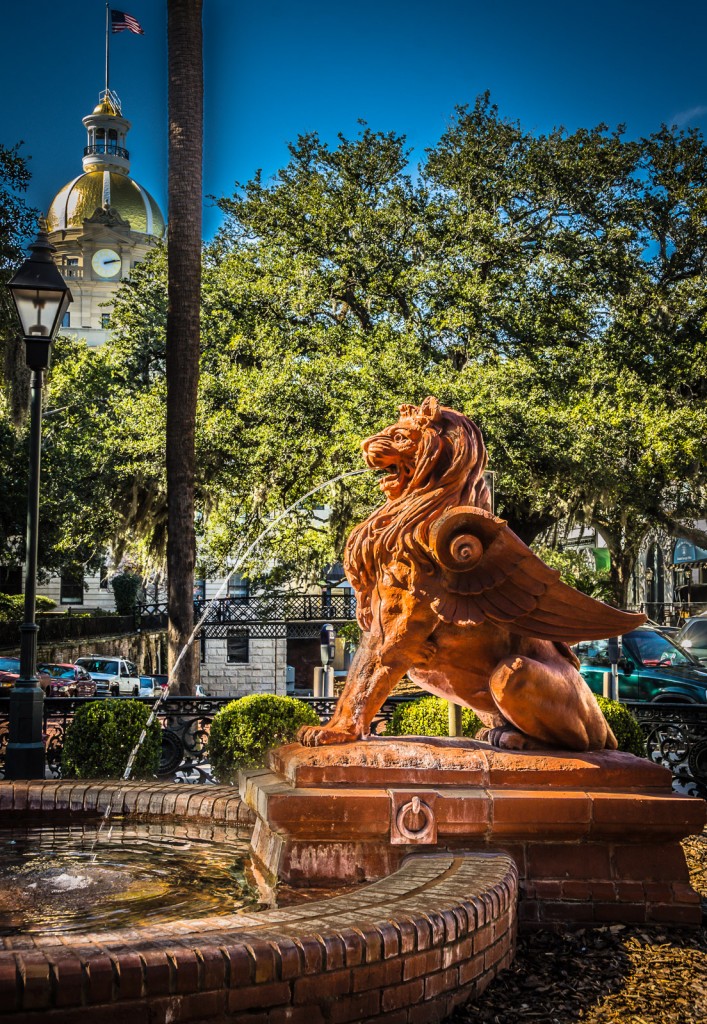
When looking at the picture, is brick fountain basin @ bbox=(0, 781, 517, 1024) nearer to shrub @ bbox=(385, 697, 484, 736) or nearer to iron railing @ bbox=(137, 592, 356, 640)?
shrub @ bbox=(385, 697, 484, 736)

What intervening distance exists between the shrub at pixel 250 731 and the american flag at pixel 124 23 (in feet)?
109

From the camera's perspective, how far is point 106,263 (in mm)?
85938

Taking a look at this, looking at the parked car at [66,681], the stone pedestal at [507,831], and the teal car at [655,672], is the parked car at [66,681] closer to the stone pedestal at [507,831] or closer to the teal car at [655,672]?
the teal car at [655,672]

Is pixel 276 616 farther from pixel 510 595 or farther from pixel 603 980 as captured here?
pixel 603 980

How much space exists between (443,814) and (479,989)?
2.93 ft

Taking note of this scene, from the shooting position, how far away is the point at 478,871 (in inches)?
152

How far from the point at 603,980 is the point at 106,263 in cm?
8835

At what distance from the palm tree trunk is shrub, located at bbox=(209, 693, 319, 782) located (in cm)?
535

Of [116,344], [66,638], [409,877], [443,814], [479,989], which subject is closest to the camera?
[479,989]

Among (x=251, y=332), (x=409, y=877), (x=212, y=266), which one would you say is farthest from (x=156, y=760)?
(x=212, y=266)

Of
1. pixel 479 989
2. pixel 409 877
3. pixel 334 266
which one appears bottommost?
pixel 479 989

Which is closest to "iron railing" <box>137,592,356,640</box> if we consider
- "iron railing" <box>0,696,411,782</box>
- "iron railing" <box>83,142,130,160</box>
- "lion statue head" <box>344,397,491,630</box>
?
"iron railing" <box>0,696,411,782</box>

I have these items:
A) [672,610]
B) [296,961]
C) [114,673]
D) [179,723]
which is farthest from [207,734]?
[672,610]

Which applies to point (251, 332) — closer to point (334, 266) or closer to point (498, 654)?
point (334, 266)
